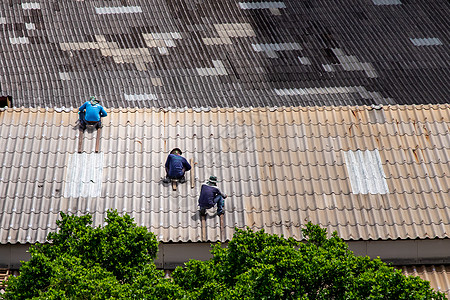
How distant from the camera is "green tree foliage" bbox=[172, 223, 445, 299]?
49.4 ft

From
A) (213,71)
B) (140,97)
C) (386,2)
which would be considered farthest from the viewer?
(386,2)

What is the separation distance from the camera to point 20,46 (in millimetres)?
→ 33312

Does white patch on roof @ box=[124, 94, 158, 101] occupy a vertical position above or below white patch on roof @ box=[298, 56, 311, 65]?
below

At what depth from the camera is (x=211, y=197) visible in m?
21.0

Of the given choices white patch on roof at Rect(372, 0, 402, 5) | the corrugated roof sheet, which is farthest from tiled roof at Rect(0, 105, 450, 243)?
white patch on roof at Rect(372, 0, 402, 5)

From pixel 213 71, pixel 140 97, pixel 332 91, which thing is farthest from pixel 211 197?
pixel 213 71

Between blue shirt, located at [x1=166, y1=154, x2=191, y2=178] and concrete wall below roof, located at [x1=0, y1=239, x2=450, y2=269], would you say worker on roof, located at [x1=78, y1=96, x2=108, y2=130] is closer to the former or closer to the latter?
blue shirt, located at [x1=166, y1=154, x2=191, y2=178]

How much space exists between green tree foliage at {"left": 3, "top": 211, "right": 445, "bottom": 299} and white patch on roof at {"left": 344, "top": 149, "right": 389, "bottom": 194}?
4.89 meters

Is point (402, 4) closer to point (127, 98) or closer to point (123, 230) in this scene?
point (127, 98)

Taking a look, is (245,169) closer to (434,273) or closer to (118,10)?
(434,273)

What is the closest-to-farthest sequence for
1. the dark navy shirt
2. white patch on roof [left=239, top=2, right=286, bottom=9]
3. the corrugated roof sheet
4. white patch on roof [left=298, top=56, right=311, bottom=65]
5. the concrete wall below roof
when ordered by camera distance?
1. the corrugated roof sheet
2. the concrete wall below roof
3. the dark navy shirt
4. white patch on roof [left=298, top=56, right=311, bottom=65]
5. white patch on roof [left=239, top=2, right=286, bottom=9]

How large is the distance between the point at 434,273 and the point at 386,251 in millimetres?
1312

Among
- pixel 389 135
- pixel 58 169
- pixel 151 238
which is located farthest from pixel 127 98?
pixel 151 238

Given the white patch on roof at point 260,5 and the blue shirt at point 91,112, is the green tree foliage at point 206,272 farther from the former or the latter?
the white patch on roof at point 260,5
